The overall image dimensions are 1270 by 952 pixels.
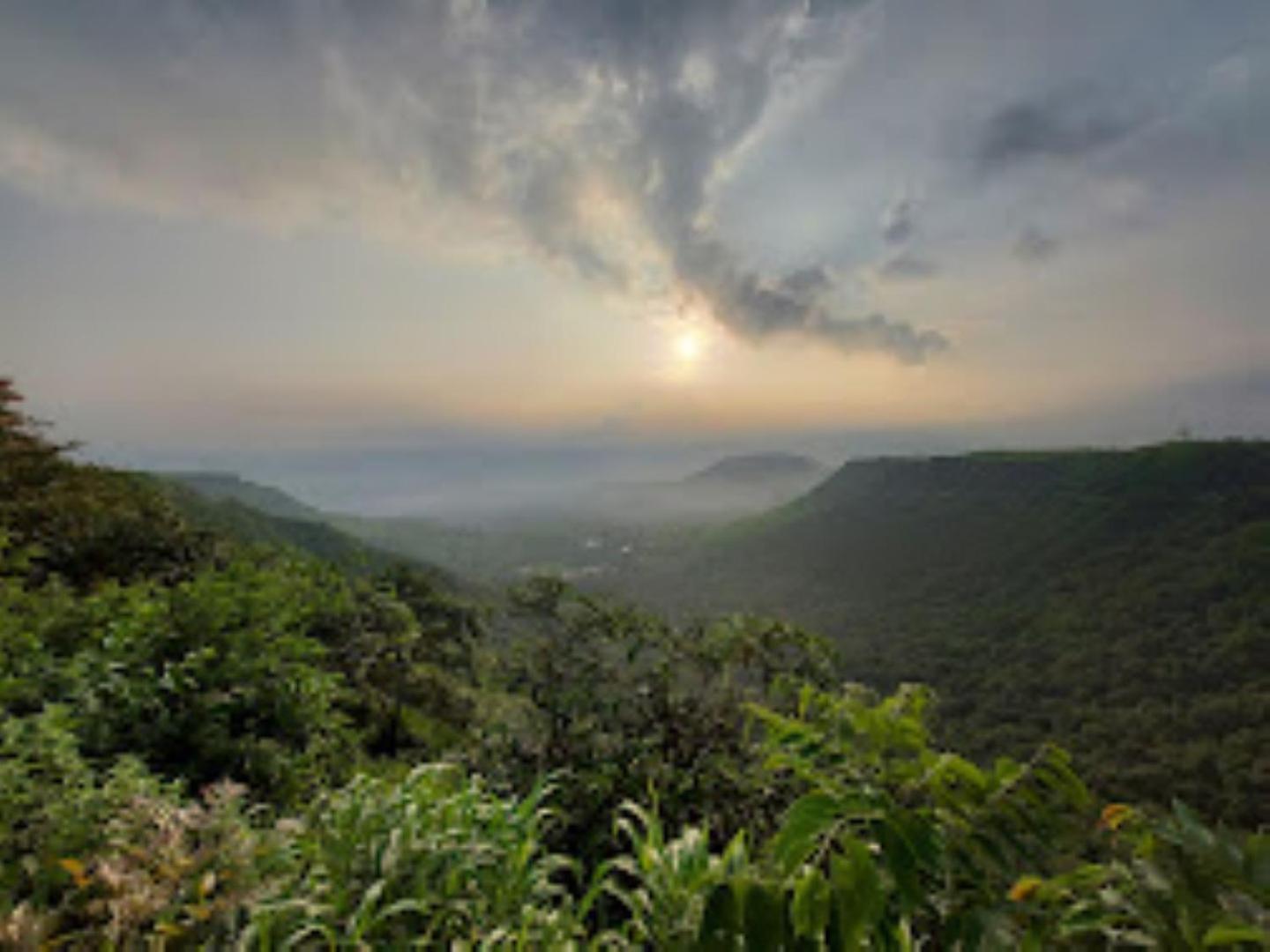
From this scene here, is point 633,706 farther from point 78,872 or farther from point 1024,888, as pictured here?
point 1024,888

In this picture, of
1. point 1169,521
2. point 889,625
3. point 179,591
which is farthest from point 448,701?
point 1169,521

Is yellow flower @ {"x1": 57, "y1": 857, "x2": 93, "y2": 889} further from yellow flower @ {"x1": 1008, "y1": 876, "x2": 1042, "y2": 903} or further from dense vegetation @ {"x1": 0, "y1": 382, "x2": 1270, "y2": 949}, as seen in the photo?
yellow flower @ {"x1": 1008, "y1": 876, "x2": 1042, "y2": 903}

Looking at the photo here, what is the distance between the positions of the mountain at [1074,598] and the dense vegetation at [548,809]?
1066 inches

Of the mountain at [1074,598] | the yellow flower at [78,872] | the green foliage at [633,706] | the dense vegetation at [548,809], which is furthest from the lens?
the mountain at [1074,598]

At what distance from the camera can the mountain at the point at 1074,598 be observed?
66562mm

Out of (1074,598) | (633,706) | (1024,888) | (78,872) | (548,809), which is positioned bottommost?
(1074,598)

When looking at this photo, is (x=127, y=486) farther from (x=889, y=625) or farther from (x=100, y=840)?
(x=889, y=625)

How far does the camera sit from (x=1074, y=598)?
108062 millimetres

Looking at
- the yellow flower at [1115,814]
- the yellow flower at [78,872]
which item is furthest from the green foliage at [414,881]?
the yellow flower at [1115,814]

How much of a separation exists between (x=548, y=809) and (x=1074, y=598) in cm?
13124

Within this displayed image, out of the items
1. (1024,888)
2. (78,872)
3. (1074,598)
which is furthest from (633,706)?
(1074,598)

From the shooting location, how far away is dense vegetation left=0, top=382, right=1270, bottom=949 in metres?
1.23

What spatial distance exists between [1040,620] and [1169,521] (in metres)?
40.4

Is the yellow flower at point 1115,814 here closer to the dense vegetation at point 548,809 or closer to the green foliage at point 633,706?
the dense vegetation at point 548,809
